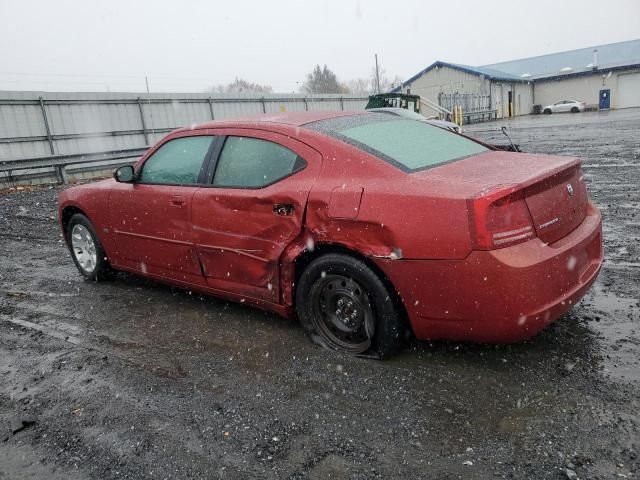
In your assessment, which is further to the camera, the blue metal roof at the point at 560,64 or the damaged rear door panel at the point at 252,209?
the blue metal roof at the point at 560,64

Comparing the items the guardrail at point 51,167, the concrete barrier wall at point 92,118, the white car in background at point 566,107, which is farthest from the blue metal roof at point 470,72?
the guardrail at point 51,167

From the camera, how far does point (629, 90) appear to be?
43656mm

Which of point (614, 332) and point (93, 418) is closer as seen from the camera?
point (93, 418)

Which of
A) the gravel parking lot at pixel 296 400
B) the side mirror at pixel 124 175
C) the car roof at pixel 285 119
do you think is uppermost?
the car roof at pixel 285 119

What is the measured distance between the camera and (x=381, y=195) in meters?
2.85

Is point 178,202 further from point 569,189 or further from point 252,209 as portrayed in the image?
point 569,189

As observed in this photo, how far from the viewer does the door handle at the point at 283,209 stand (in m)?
3.19

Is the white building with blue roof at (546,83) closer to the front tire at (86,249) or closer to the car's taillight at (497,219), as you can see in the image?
the front tire at (86,249)

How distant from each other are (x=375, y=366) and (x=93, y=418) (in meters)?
1.58

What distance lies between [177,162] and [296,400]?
219 centimetres

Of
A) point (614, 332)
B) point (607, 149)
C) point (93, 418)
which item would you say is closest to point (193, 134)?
point (93, 418)

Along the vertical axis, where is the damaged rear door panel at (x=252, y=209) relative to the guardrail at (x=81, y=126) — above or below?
below

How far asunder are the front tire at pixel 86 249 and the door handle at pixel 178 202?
1330mm

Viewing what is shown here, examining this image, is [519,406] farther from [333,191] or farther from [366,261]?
[333,191]
